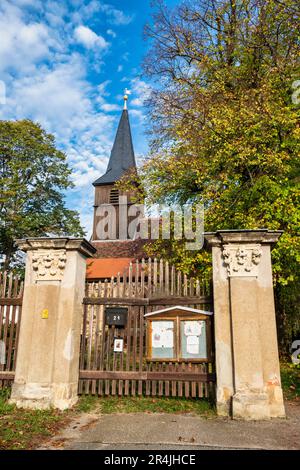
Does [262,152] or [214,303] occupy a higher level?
[262,152]

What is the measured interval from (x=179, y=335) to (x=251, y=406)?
164 centimetres

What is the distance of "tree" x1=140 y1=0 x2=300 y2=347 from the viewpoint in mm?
10211

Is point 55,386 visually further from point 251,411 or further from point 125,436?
point 251,411

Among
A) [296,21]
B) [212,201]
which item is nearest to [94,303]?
[212,201]

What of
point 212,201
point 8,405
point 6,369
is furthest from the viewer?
point 212,201

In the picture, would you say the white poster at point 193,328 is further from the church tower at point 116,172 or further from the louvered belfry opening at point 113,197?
the louvered belfry opening at point 113,197

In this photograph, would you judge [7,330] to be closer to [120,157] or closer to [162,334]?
[162,334]

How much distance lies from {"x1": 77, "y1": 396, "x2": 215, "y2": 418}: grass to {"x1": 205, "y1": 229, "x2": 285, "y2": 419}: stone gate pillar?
1.67ft

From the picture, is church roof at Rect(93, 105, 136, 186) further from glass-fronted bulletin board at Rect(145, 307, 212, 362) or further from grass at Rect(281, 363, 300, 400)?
glass-fronted bulletin board at Rect(145, 307, 212, 362)

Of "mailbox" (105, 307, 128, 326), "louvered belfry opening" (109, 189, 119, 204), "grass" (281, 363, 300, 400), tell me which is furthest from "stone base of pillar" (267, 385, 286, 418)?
"louvered belfry opening" (109, 189, 119, 204)

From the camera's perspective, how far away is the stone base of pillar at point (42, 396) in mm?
5953

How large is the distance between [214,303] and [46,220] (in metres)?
15.2

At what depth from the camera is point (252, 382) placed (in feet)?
18.4

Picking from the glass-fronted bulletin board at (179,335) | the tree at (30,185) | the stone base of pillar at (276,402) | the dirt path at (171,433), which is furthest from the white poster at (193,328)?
the tree at (30,185)
